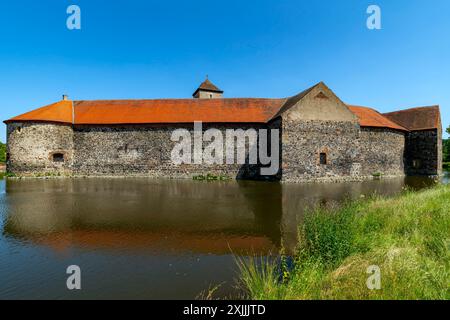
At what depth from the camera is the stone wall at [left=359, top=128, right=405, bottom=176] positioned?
25750 millimetres

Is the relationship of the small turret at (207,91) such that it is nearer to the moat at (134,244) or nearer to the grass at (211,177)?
the grass at (211,177)

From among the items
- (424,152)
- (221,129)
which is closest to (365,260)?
(221,129)

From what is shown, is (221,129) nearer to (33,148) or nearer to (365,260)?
(33,148)

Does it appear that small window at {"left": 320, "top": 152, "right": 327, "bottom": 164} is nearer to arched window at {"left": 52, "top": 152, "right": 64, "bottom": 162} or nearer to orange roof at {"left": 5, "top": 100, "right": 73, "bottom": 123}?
orange roof at {"left": 5, "top": 100, "right": 73, "bottom": 123}

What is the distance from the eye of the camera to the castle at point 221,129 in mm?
21109

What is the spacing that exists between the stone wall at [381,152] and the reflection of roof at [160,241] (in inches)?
888

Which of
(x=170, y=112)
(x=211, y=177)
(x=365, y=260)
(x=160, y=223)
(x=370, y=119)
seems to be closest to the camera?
(x=365, y=260)

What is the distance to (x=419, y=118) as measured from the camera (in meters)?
29.4

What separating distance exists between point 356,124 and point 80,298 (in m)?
23.2

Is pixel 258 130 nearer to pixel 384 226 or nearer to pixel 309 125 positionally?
pixel 309 125

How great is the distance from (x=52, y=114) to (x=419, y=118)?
38.3 meters

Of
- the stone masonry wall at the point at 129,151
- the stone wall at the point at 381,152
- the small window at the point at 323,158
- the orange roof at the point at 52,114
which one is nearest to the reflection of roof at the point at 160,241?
the small window at the point at 323,158

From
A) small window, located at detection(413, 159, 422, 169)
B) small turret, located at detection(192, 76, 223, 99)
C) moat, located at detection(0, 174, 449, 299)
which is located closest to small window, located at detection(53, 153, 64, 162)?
moat, located at detection(0, 174, 449, 299)

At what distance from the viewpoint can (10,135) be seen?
22859mm
